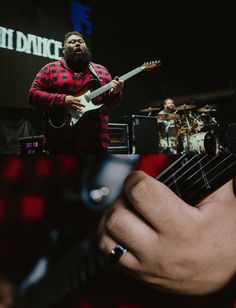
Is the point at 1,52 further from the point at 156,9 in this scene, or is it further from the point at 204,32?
the point at 204,32

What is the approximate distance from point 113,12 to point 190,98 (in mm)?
2171

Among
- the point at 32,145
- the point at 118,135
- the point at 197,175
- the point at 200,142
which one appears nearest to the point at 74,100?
the point at 197,175

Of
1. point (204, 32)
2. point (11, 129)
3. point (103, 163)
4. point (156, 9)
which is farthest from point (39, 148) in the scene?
point (204, 32)

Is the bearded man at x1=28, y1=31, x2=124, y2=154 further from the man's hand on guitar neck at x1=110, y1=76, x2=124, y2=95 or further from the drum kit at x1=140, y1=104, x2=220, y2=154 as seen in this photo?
the drum kit at x1=140, y1=104, x2=220, y2=154

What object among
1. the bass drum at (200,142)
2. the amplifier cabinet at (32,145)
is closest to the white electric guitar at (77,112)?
the amplifier cabinet at (32,145)

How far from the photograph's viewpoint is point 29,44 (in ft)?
12.5

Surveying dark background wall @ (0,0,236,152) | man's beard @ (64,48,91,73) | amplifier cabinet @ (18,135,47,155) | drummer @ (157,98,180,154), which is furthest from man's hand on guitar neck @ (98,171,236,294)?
drummer @ (157,98,180,154)

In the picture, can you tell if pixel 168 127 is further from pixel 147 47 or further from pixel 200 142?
pixel 147 47

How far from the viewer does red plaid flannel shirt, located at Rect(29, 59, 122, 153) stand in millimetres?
1358

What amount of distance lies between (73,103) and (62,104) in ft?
0.17

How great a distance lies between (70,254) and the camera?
59 centimetres

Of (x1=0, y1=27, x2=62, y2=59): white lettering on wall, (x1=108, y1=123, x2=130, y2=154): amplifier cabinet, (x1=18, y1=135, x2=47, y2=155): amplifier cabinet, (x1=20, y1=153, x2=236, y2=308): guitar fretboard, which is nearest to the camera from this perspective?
(x1=20, y1=153, x2=236, y2=308): guitar fretboard

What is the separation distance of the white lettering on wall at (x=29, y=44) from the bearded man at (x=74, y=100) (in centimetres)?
228

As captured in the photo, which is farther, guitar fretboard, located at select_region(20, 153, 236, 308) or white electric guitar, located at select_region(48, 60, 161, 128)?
white electric guitar, located at select_region(48, 60, 161, 128)
